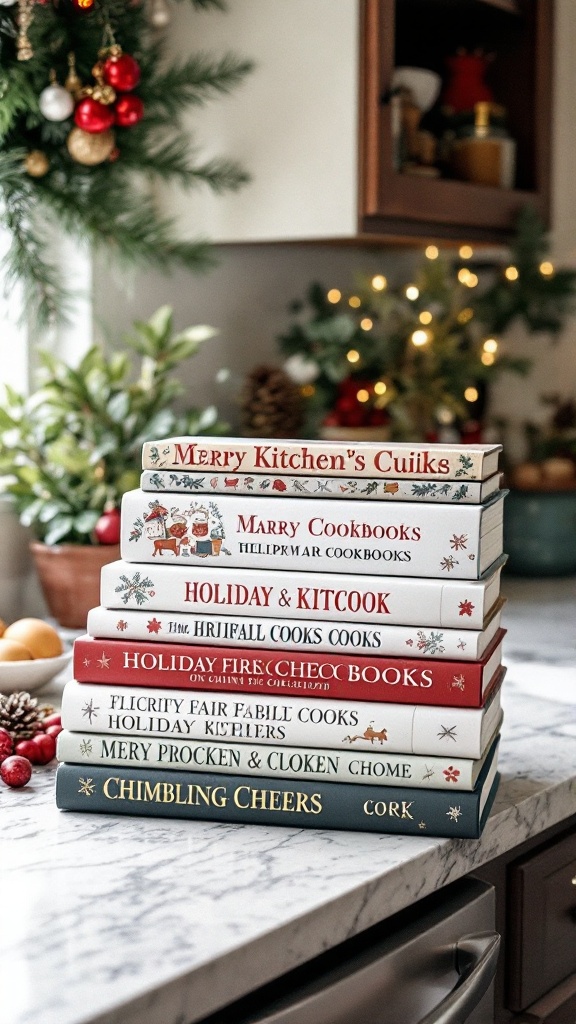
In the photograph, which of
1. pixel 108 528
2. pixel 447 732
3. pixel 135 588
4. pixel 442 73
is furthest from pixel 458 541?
pixel 442 73

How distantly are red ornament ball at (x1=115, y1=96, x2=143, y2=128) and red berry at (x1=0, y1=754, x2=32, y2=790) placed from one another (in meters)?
0.79

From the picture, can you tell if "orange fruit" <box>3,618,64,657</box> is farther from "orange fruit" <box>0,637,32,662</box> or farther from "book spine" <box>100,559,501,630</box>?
"book spine" <box>100,559,501,630</box>

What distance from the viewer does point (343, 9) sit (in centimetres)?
149

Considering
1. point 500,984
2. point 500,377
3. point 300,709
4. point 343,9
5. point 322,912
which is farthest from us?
point 500,377

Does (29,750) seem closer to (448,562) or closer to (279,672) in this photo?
(279,672)

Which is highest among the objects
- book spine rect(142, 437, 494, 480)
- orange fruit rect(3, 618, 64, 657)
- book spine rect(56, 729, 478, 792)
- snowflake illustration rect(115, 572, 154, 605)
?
book spine rect(142, 437, 494, 480)

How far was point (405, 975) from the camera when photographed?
78 cm

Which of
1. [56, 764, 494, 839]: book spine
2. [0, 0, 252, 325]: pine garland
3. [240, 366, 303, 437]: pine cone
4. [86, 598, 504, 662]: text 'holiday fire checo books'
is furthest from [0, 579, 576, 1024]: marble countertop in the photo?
[240, 366, 303, 437]: pine cone

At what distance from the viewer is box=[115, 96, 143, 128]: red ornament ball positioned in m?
1.34

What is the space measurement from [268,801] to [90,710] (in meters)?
0.14

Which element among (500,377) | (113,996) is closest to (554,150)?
(500,377)

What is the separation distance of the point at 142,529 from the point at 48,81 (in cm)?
72

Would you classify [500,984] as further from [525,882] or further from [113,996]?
[113,996]

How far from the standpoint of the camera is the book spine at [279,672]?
0.80 metres
